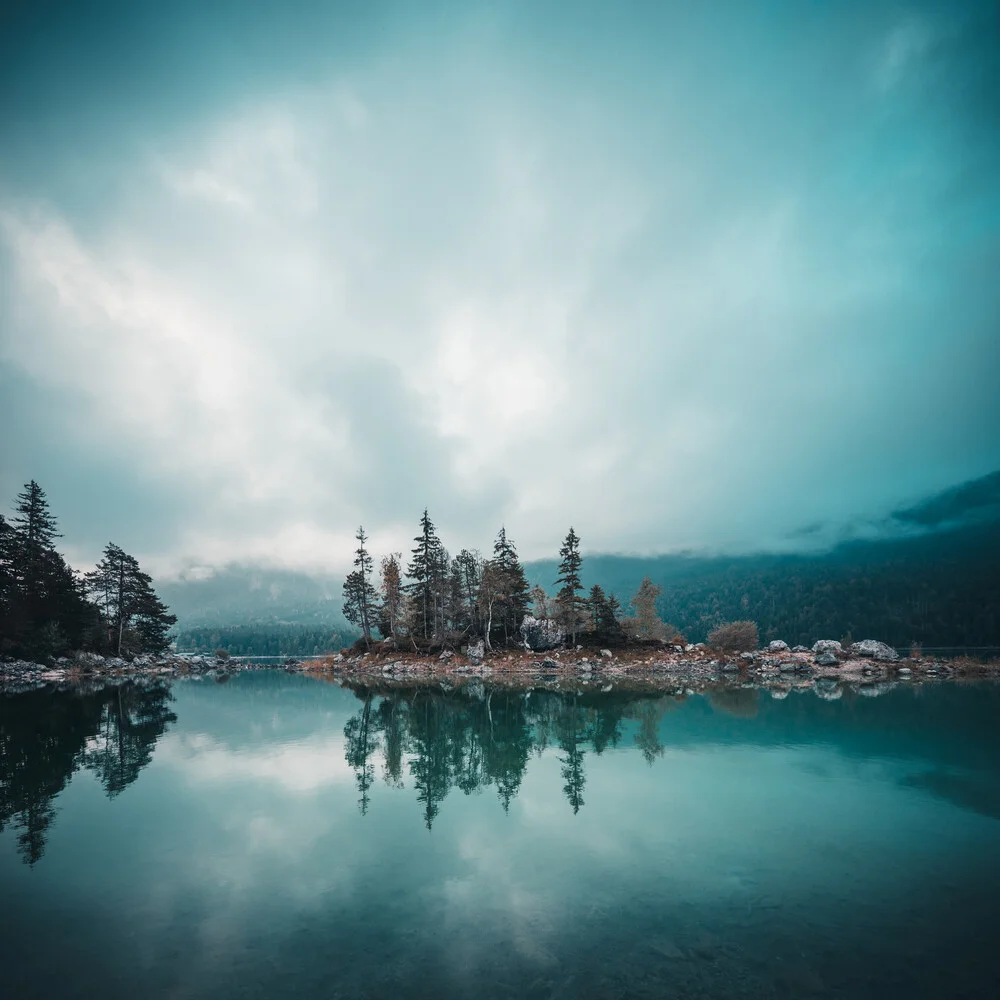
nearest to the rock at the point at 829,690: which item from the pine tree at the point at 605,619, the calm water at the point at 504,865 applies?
the calm water at the point at 504,865

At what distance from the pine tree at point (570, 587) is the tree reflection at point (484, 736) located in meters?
25.2

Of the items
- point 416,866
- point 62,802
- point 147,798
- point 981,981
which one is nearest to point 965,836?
point 981,981

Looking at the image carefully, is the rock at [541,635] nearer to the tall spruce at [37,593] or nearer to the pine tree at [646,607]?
the pine tree at [646,607]

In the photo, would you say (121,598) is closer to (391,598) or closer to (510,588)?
(391,598)

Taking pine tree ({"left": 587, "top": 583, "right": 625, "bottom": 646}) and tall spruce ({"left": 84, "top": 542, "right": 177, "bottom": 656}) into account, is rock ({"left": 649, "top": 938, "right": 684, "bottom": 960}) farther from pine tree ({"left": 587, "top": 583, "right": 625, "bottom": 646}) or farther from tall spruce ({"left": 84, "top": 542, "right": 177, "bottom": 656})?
tall spruce ({"left": 84, "top": 542, "right": 177, "bottom": 656})

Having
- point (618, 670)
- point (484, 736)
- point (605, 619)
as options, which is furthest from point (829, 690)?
point (484, 736)

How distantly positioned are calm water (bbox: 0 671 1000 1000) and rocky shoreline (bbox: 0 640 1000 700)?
26752 mm

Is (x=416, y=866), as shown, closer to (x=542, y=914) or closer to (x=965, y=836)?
(x=542, y=914)

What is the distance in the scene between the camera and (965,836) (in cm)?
1505

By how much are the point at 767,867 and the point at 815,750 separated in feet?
54.7

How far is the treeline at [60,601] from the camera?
216 feet

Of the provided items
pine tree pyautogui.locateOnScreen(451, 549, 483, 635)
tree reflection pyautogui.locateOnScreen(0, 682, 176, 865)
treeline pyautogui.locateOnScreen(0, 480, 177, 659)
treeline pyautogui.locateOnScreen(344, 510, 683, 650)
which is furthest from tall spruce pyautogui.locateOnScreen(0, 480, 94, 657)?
pine tree pyautogui.locateOnScreen(451, 549, 483, 635)

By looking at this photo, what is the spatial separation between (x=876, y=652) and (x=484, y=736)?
67.3 metres

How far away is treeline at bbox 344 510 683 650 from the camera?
3007 inches
